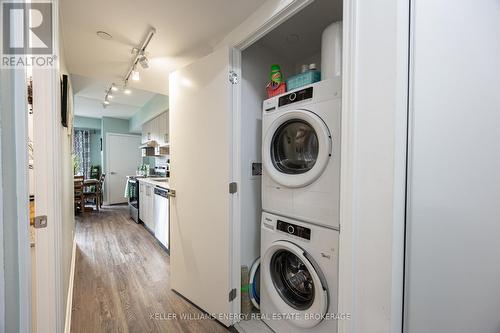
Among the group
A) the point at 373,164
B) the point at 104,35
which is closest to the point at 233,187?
the point at 373,164

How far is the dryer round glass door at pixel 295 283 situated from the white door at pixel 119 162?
18.6ft

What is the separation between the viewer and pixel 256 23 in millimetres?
1337

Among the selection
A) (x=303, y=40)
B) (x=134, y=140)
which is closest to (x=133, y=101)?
(x=134, y=140)

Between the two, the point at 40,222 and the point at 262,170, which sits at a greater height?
the point at 262,170

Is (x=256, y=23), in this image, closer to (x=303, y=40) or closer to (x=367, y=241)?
(x=303, y=40)

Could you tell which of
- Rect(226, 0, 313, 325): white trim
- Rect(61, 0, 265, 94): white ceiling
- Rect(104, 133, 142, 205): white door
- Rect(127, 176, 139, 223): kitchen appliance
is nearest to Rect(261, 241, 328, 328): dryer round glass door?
Rect(226, 0, 313, 325): white trim

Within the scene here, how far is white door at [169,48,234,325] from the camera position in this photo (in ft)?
5.02

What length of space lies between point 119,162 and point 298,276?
600cm

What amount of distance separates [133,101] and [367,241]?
4955 millimetres

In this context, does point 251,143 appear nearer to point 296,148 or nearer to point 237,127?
point 237,127

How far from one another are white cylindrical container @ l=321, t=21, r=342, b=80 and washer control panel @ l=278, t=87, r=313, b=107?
0.14 metres

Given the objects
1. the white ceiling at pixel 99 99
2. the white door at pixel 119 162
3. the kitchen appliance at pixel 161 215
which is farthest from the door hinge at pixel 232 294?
the white door at pixel 119 162

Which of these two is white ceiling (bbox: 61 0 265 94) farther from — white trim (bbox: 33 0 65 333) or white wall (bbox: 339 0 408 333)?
white wall (bbox: 339 0 408 333)

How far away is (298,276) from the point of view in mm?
1335
